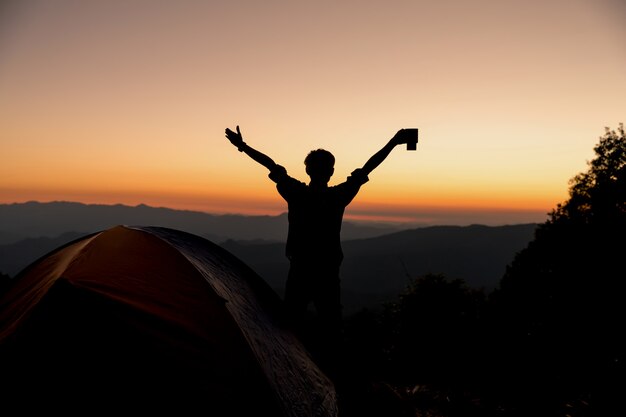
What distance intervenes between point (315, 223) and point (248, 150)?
4.79 feet

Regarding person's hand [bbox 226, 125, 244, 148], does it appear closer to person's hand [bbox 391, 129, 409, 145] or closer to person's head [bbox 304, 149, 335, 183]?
person's head [bbox 304, 149, 335, 183]

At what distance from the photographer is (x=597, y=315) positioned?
951 inches

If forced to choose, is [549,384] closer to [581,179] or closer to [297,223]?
[297,223]

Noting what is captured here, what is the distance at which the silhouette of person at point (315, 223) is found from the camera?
5.34 meters

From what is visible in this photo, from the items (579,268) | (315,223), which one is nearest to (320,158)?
(315,223)

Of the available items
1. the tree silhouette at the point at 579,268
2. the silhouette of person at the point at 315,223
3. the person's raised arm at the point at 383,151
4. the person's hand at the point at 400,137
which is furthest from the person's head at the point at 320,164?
the tree silhouette at the point at 579,268

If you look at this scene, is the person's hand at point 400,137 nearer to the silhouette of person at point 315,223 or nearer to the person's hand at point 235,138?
the silhouette of person at point 315,223

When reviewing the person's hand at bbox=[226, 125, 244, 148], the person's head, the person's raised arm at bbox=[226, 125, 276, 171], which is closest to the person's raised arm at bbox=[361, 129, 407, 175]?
the person's head

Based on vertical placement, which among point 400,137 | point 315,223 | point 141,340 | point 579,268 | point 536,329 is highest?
point 400,137

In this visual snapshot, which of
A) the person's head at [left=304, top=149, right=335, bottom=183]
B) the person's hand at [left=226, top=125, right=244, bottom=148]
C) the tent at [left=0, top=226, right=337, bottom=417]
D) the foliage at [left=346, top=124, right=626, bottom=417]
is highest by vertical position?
the person's hand at [left=226, top=125, right=244, bottom=148]

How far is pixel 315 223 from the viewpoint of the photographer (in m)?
5.34

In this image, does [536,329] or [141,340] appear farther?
[536,329]

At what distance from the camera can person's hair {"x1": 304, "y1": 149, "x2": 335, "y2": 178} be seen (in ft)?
17.5

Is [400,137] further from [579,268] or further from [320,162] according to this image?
[579,268]
